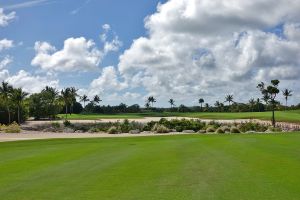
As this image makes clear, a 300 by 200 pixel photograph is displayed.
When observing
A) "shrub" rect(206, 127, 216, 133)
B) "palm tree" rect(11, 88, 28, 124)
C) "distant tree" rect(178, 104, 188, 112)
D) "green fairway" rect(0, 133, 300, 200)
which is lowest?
"shrub" rect(206, 127, 216, 133)

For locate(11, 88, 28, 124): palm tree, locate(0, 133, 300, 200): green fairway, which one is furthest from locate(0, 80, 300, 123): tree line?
locate(0, 133, 300, 200): green fairway

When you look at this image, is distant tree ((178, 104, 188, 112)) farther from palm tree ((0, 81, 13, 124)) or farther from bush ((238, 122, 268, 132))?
bush ((238, 122, 268, 132))

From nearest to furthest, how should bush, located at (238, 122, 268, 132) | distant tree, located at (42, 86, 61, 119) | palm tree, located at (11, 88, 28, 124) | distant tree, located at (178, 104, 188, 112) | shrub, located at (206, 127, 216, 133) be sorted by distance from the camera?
shrub, located at (206, 127, 216, 133), bush, located at (238, 122, 268, 132), palm tree, located at (11, 88, 28, 124), distant tree, located at (42, 86, 61, 119), distant tree, located at (178, 104, 188, 112)

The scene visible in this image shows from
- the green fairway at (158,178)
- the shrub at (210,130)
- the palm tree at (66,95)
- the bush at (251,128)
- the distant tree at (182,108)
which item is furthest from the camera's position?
the distant tree at (182,108)

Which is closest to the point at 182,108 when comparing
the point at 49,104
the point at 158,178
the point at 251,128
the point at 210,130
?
the point at 49,104

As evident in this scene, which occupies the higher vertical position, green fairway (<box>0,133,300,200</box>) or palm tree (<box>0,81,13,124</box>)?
palm tree (<box>0,81,13,124</box>)

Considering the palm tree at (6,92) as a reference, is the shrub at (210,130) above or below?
below

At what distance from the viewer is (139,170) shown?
13828 millimetres

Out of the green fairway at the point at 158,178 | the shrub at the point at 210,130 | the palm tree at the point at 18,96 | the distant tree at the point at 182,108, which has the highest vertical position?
the palm tree at the point at 18,96

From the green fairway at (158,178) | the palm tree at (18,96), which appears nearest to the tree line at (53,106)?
the palm tree at (18,96)

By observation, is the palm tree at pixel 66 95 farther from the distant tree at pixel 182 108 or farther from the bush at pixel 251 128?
the bush at pixel 251 128

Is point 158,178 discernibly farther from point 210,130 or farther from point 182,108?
point 182,108

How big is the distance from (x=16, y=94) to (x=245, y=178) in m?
99.1

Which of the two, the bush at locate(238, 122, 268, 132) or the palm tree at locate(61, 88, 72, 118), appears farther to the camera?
the palm tree at locate(61, 88, 72, 118)
